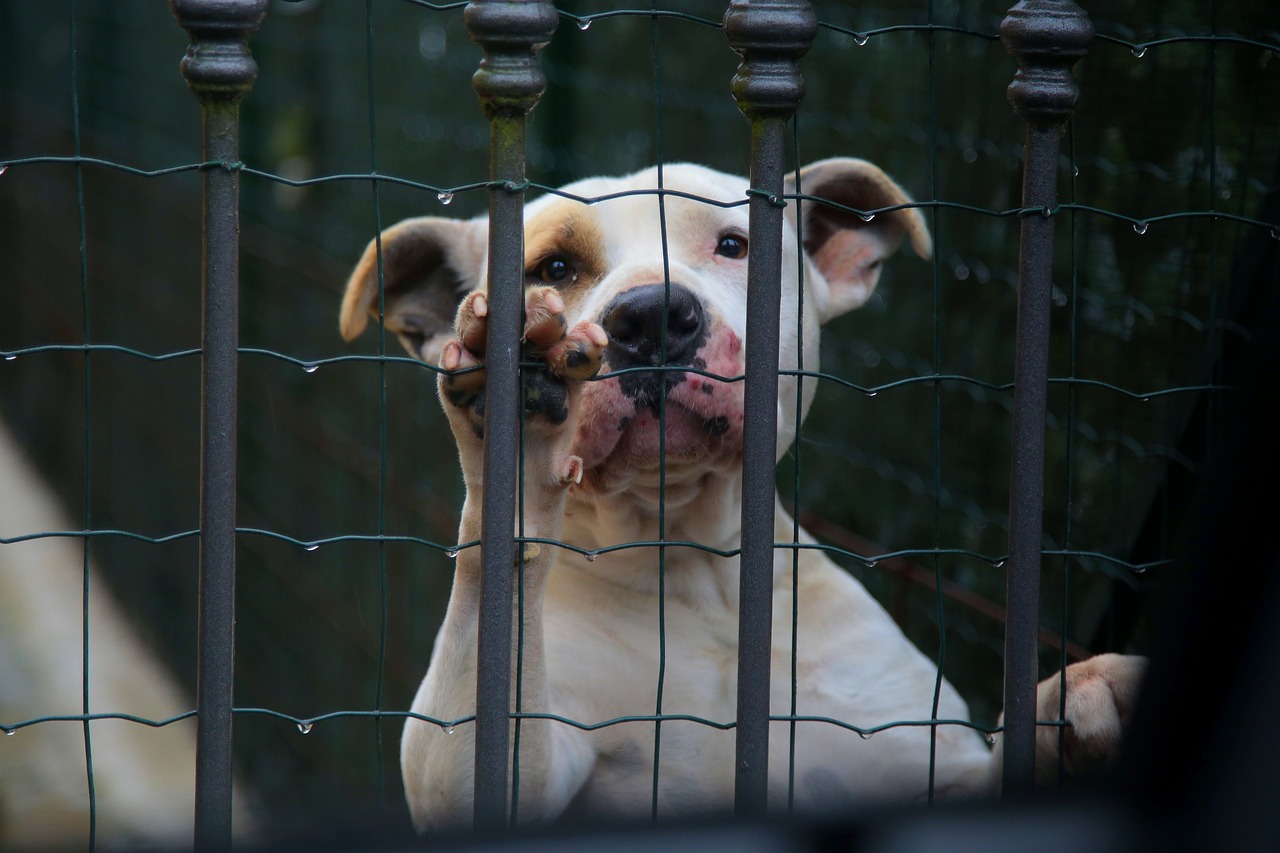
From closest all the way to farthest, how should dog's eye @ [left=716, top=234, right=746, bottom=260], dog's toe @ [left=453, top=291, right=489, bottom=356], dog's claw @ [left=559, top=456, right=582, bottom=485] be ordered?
dog's toe @ [left=453, top=291, right=489, bottom=356] → dog's claw @ [left=559, top=456, right=582, bottom=485] → dog's eye @ [left=716, top=234, right=746, bottom=260]

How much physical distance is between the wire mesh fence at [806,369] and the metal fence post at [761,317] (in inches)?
3.9

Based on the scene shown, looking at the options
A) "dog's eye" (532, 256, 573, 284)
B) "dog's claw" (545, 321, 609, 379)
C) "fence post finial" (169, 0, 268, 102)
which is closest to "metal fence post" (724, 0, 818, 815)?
"dog's claw" (545, 321, 609, 379)

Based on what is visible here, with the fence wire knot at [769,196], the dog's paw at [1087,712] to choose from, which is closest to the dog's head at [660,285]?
the fence wire knot at [769,196]

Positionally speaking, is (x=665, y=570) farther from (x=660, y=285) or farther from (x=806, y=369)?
(x=660, y=285)

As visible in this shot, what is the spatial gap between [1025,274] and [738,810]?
3.08ft

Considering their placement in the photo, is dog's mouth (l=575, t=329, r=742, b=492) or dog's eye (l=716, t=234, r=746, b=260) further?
dog's eye (l=716, t=234, r=746, b=260)

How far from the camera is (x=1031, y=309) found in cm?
200

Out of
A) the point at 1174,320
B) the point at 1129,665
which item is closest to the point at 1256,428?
the point at 1129,665

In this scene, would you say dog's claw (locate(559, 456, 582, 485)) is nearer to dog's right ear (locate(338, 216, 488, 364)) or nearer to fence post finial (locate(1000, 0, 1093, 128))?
fence post finial (locate(1000, 0, 1093, 128))

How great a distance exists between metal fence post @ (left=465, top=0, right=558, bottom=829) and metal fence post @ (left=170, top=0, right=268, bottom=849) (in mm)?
336

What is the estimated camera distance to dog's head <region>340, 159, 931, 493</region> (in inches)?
96.6

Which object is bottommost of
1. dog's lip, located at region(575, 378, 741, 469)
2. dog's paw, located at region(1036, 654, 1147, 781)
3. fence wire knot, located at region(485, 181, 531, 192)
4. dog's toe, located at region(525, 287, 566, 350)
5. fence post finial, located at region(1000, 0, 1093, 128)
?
dog's paw, located at region(1036, 654, 1147, 781)

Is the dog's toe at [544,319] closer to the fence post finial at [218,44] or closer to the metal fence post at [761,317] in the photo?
the metal fence post at [761,317]

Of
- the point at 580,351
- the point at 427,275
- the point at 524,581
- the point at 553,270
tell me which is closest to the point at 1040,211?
the point at 580,351
